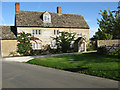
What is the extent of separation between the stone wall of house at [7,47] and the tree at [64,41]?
845cm

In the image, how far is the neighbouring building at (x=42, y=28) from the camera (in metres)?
27.1

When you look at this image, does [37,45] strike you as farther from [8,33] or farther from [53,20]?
[53,20]

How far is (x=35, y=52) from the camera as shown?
92.8 feet

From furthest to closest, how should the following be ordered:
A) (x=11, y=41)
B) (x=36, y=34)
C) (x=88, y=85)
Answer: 1. (x=36, y=34)
2. (x=11, y=41)
3. (x=88, y=85)

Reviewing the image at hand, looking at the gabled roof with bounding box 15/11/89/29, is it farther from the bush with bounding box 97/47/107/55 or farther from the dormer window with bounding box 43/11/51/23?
the bush with bounding box 97/47/107/55

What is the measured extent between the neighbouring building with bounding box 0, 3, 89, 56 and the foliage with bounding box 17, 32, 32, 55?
88 cm

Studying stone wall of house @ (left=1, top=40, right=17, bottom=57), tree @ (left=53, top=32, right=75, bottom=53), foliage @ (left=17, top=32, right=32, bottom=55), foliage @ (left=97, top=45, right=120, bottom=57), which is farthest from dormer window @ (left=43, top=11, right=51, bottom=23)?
foliage @ (left=97, top=45, right=120, bottom=57)

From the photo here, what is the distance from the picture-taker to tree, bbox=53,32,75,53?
96.5ft

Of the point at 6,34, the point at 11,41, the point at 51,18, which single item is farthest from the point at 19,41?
the point at 51,18

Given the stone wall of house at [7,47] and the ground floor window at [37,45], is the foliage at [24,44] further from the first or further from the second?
the ground floor window at [37,45]

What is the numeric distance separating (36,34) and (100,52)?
44.5ft

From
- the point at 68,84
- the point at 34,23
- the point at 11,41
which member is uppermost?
the point at 34,23

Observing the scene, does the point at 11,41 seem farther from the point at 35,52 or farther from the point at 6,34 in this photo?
the point at 35,52

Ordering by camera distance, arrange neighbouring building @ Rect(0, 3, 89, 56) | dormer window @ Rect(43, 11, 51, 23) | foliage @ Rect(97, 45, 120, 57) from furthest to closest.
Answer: dormer window @ Rect(43, 11, 51, 23), neighbouring building @ Rect(0, 3, 89, 56), foliage @ Rect(97, 45, 120, 57)
